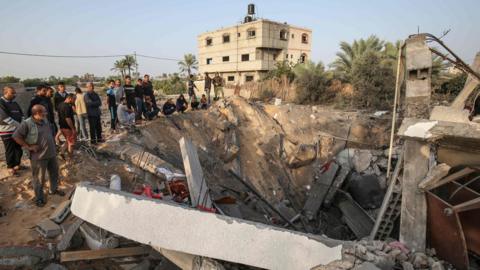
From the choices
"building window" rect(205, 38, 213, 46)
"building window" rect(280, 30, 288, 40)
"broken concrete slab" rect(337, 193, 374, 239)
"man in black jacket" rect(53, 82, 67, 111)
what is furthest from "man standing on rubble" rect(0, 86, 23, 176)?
"building window" rect(205, 38, 213, 46)

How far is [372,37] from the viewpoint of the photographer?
20125 millimetres

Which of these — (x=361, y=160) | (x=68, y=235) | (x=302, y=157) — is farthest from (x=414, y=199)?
(x=302, y=157)

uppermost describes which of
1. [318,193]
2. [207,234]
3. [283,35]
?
[283,35]

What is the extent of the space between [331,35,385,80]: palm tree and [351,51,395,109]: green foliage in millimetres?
3695

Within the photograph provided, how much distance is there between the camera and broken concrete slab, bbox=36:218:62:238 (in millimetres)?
4242

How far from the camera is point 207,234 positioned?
3486mm

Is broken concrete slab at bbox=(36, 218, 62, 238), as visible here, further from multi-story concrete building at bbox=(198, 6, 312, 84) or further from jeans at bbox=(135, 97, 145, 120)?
multi-story concrete building at bbox=(198, 6, 312, 84)

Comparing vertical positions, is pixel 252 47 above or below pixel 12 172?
above

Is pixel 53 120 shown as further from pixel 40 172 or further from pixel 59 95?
pixel 40 172

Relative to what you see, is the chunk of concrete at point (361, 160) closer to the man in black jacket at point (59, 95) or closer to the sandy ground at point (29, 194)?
the sandy ground at point (29, 194)

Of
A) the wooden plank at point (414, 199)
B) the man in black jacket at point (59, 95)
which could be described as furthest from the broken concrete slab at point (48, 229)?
the wooden plank at point (414, 199)

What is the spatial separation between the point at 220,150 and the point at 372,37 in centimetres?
1604

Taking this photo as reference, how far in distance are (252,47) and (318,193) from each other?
24.7 metres

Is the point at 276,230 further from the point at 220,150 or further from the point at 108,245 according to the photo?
the point at 220,150
